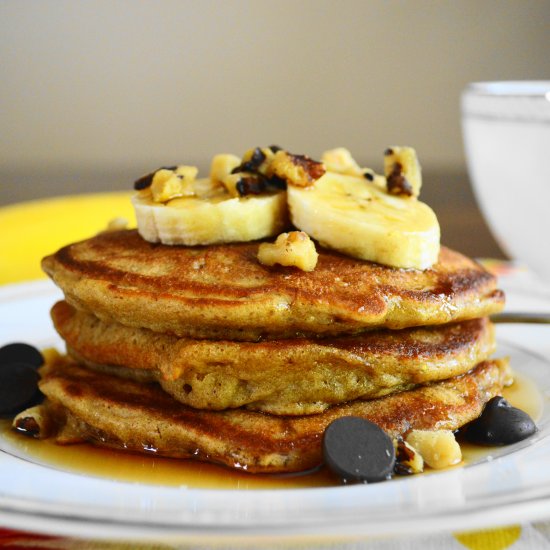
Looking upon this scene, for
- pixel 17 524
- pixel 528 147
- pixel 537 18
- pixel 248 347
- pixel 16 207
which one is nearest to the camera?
pixel 17 524

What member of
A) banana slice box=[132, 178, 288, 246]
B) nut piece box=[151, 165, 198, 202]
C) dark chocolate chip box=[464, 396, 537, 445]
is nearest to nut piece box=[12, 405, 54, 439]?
banana slice box=[132, 178, 288, 246]

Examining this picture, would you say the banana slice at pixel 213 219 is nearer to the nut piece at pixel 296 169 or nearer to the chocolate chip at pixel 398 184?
the nut piece at pixel 296 169

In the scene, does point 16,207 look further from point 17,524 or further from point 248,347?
point 17,524

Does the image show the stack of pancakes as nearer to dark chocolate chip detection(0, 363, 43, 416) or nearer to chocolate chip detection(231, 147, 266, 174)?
dark chocolate chip detection(0, 363, 43, 416)

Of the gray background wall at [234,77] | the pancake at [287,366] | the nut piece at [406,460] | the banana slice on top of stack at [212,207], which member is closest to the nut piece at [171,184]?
the banana slice on top of stack at [212,207]

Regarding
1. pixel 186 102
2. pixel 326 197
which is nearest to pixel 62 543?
pixel 326 197

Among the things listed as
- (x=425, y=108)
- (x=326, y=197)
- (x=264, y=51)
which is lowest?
(x=425, y=108)
